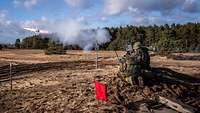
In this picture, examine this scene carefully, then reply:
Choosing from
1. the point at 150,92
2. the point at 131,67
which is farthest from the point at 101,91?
the point at 131,67

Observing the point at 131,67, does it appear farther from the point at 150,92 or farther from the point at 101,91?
the point at 101,91

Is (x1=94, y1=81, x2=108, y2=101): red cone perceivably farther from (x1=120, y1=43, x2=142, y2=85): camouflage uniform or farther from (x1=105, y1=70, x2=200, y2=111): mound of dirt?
(x1=120, y1=43, x2=142, y2=85): camouflage uniform

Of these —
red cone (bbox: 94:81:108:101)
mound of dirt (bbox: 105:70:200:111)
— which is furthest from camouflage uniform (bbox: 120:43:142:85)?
red cone (bbox: 94:81:108:101)

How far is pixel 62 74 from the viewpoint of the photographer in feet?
86.3

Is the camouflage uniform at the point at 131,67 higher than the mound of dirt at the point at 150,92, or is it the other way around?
the camouflage uniform at the point at 131,67

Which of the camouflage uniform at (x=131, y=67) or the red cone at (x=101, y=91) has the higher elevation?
the camouflage uniform at (x=131, y=67)

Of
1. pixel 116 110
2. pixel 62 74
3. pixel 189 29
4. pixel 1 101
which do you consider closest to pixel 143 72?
pixel 116 110

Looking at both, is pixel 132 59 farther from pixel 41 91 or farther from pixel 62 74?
pixel 62 74

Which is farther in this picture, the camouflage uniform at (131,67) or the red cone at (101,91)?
the camouflage uniform at (131,67)

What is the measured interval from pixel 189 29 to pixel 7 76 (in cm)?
5723

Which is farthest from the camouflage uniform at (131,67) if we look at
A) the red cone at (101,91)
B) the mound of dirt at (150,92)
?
the red cone at (101,91)

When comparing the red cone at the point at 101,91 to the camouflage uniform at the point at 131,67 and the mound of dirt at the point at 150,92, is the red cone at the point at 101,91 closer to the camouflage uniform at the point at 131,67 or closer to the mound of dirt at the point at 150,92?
the mound of dirt at the point at 150,92

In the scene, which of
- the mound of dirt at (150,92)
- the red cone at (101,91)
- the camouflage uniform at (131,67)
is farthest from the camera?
the camouflage uniform at (131,67)

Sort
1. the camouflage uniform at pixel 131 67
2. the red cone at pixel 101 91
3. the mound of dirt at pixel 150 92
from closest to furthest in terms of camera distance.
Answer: the red cone at pixel 101 91 < the mound of dirt at pixel 150 92 < the camouflage uniform at pixel 131 67
